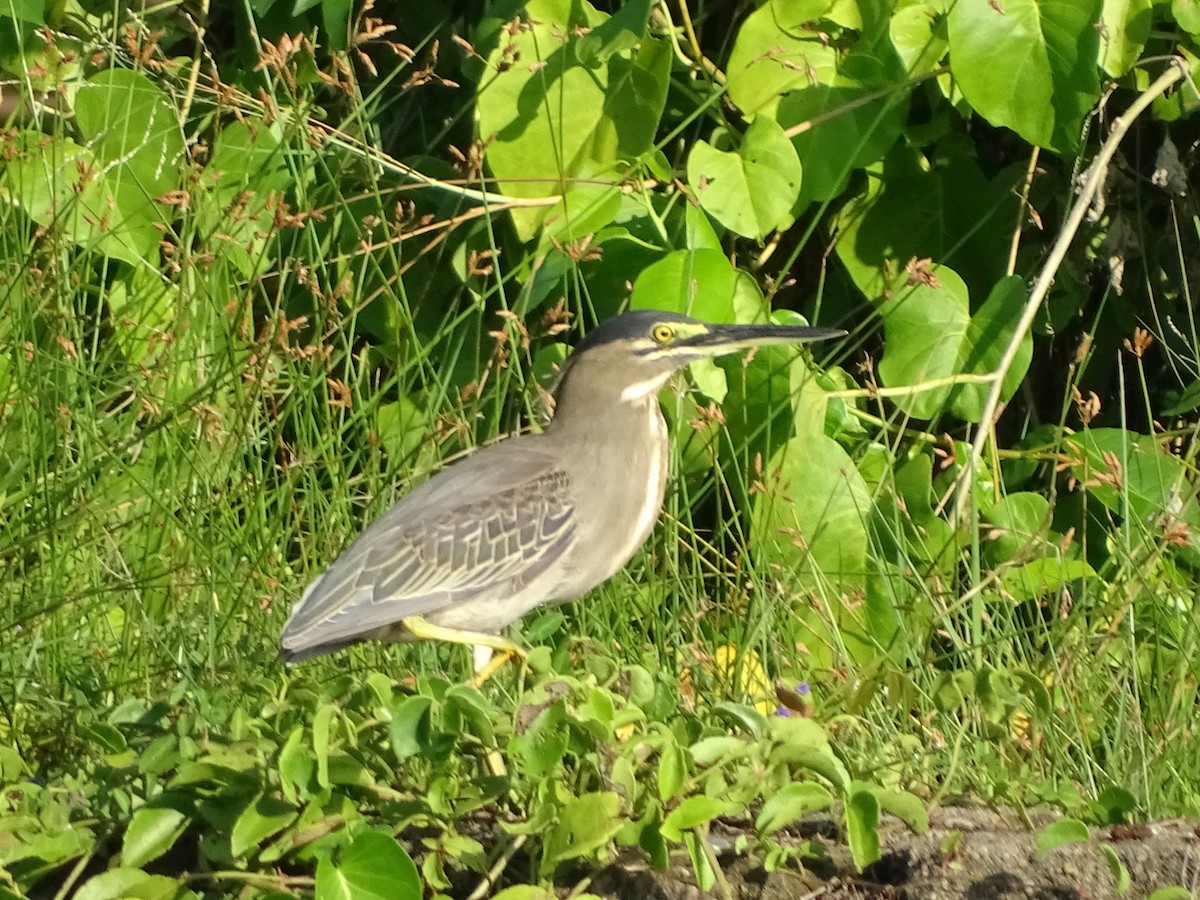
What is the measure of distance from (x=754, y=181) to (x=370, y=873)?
223 cm

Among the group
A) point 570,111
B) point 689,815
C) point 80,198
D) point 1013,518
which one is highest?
point 570,111

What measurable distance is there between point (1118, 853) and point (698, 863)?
586 millimetres

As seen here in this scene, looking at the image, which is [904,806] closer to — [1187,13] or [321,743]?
[321,743]

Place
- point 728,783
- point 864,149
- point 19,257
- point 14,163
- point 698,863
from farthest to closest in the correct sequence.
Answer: point 864,149, point 14,163, point 19,257, point 728,783, point 698,863

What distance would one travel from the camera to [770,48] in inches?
159

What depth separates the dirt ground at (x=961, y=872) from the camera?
86.1 inches

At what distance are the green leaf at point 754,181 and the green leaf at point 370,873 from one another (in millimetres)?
2109

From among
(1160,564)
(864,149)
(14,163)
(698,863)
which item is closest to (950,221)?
(864,149)

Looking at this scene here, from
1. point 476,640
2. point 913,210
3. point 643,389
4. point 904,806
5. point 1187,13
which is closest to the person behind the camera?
point 904,806

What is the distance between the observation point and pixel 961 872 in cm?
221

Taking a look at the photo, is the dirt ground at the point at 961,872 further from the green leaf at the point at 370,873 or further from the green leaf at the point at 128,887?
the green leaf at the point at 128,887

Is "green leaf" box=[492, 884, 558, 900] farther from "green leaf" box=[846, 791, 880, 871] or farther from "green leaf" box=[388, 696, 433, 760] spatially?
"green leaf" box=[846, 791, 880, 871]

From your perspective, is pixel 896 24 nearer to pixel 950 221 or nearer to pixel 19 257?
pixel 950 221

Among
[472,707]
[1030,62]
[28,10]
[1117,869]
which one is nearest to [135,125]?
[28,10]
